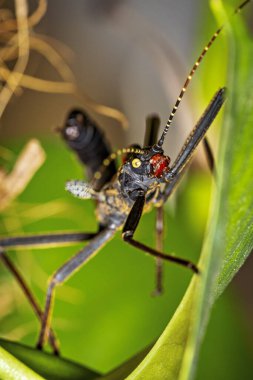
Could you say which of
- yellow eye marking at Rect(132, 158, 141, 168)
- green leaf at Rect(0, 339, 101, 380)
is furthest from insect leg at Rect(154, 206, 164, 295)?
green leaf at Rect(0, 339, 101, 380)

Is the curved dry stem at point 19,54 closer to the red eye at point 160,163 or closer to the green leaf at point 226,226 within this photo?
the red eye at point 160,163

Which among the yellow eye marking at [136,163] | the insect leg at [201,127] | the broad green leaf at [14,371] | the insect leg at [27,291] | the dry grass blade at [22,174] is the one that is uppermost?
the insect leg at [201,127]

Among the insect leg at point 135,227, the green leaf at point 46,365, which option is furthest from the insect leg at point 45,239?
the green leaf at point 46,365

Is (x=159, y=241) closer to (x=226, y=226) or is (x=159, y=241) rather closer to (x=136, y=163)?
(x=136, y=163)

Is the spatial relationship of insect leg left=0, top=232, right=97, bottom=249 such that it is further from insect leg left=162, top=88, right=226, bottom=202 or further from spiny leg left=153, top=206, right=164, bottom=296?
insect leg left=162, top=88, right=226, bottom=202

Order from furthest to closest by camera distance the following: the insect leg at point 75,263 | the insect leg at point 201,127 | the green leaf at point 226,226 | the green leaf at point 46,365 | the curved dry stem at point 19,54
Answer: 1. the curved dry stem at point 19,54
2. the insect leg at point 75,263
3. the insect leg at point 201,127
4. the green leaf at point 46,365
5. the green leaf at point 226,226

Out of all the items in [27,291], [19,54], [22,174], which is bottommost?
[27,291]

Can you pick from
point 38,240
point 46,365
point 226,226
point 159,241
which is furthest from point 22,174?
point 226,226
